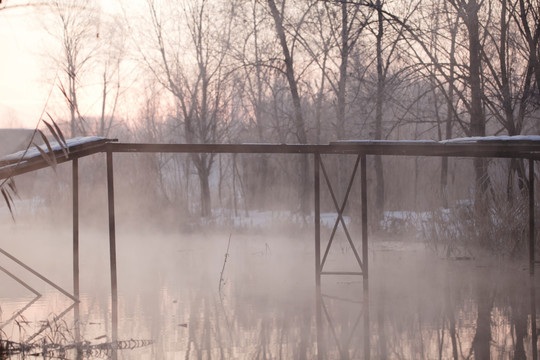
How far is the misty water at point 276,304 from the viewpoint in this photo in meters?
6.99

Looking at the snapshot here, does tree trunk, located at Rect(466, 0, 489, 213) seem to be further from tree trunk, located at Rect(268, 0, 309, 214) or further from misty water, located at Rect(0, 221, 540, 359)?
tree trunk, located at Rect(268, 0, 309, 214)

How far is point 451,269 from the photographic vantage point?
42.3 ft

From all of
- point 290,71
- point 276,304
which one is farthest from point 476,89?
point 276,304

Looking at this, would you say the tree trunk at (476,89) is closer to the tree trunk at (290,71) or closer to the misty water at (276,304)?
the misty water at (276,304)

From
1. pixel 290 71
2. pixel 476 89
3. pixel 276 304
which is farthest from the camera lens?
pixel 290 71

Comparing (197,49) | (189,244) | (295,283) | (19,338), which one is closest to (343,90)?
(197,49)

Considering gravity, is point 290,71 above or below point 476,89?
above

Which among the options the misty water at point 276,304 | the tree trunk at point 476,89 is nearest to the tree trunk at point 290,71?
the misty water at point 276,304

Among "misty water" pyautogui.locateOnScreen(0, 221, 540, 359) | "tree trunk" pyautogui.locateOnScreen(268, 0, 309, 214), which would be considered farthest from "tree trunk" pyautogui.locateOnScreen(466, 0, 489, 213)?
"tree trunk" pyautogui.locateOnScreen(268, 0, 309, 214)

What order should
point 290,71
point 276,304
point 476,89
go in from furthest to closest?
point 290,71
point 476,89
point 276,304

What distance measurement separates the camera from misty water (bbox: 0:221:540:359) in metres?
6.99

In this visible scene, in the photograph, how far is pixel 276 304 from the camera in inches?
369

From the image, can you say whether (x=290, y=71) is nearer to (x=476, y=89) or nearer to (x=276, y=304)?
(x=476, y=89)

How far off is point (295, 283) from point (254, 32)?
471 inches
